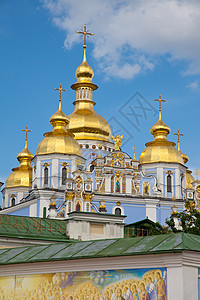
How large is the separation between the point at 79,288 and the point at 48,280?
0.77 meters

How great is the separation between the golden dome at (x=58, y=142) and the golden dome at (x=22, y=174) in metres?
7.09

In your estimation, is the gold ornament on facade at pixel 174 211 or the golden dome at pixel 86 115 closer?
the gold ornament on facade at pixel 174 211

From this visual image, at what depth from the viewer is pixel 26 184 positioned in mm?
53062

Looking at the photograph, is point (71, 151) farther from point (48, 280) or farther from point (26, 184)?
point (48, 280)

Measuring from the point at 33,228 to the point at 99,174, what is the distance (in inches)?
836

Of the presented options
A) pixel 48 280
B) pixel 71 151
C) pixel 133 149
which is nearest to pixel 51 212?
pixel 71 151

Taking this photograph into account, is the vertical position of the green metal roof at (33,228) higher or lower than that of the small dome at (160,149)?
lower

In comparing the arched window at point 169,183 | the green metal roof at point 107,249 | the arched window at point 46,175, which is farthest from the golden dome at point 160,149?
the green metal roof at point 107,249

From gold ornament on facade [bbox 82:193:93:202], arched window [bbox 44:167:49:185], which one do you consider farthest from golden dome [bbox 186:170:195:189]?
gold ornament on facade [bbox 82:193:93:202]

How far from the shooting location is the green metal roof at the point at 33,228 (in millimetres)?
22750

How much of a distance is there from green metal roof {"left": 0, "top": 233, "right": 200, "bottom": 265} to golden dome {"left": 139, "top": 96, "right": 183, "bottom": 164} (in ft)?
116

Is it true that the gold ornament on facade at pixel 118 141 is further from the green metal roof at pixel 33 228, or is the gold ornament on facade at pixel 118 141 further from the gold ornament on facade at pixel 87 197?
the green metal roof at pixel 33 228

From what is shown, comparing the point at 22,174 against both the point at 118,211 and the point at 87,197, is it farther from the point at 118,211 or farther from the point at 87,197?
the point at 87,197

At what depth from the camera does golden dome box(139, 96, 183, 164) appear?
48625mm
